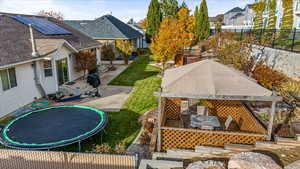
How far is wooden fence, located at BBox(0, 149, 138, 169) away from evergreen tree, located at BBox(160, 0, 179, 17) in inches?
1512

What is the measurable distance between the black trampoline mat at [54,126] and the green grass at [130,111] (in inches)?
25.4

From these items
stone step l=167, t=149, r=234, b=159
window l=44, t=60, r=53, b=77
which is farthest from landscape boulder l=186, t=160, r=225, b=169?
window l=44, t=60, r=53, b=77

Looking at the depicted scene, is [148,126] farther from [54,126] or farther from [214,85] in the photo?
[54,126]

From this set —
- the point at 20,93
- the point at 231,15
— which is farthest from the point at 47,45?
the point at 231,15

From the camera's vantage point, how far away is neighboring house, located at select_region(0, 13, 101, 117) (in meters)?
11.2

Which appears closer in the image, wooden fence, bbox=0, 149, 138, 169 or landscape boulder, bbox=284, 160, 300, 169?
landscape boulder, bbox=284, 160, 300, 169

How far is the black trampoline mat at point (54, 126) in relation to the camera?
7410 mm

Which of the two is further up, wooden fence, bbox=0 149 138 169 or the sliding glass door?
the sliding glass door

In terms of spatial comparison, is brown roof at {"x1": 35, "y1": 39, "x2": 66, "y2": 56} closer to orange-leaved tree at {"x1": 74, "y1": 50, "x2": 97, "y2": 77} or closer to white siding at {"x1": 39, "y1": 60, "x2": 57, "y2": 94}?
white siding at {"x1": 39, "y1": 60, "x2": 57, "y2": 94}

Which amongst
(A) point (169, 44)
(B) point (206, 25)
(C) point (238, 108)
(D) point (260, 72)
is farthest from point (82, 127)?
(B) point (206, 25)

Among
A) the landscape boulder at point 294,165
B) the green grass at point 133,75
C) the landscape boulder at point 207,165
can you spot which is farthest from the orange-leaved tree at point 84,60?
the landscape boulder at point 294,165

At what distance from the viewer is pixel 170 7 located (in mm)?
40031

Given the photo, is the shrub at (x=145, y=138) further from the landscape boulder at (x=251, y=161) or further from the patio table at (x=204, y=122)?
the landscape boulder at (x=251, y=161)

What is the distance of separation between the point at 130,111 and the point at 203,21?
3224cm
